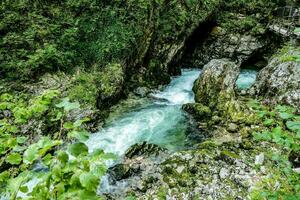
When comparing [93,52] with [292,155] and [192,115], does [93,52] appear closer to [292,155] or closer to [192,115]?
[192,115]

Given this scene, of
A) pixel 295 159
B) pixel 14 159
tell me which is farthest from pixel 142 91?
pixel 14 159

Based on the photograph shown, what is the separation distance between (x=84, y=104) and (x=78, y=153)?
296 inches

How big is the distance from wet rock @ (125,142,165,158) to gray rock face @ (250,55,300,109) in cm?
359

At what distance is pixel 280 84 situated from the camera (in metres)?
8.38

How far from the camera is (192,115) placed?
29.4ft

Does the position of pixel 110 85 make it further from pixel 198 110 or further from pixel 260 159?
pixel 260 159

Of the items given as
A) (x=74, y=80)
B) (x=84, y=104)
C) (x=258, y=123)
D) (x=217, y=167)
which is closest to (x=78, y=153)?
(x=217, y=167)

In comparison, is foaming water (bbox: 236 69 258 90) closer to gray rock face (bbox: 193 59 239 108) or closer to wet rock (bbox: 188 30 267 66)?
wet rock (bbox: 188 30 267 66)

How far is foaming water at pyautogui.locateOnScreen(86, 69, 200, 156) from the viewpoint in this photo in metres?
7.54

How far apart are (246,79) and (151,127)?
5983 millimetres

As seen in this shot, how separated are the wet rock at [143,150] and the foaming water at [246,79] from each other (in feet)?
18.9

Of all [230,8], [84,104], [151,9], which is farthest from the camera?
[230,8]

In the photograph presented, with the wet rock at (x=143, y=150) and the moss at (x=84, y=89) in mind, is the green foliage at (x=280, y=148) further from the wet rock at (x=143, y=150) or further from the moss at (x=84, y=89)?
the moss at (x=84, y=89)

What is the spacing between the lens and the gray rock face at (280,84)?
7.79m
